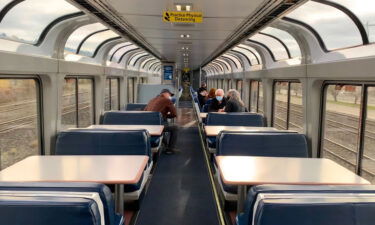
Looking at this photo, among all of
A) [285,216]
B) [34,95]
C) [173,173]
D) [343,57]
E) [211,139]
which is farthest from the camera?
[211,139]

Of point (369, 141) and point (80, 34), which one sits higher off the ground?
point (80, 34)

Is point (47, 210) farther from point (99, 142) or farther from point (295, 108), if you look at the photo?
point (295, 108)

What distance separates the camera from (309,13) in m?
3.83

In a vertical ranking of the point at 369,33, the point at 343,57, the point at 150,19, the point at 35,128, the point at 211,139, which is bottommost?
the point at 211,139

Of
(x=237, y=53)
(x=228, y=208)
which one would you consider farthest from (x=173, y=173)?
(x=237, y=53)

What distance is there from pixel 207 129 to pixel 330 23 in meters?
2.21

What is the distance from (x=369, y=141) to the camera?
133 inches

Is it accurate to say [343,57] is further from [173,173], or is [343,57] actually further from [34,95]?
[34,95]

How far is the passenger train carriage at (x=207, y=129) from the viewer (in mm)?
1614

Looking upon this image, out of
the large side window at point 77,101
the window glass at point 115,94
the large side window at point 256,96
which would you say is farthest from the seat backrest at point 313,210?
the window glass at point 115,94

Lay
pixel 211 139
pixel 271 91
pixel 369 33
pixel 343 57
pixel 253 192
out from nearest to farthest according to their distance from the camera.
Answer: pixel 253 192 < pixel 369 33 < pixel 343 57 < pixel 211 139 < pixel 271 91

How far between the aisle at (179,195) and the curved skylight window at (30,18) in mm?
2508

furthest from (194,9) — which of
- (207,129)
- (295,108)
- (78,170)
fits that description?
(295,108)

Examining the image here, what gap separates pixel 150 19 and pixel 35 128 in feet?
7.08
